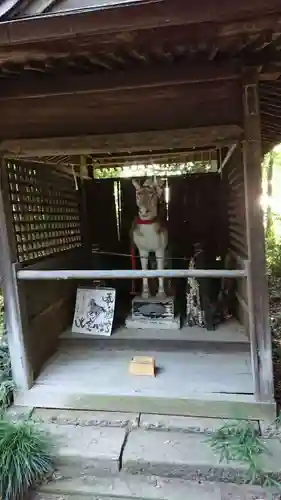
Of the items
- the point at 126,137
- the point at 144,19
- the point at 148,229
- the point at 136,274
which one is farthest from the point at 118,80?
the point at 148,229

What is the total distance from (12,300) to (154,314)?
1.44 meters

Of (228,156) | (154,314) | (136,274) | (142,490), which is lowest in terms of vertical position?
(142,490)

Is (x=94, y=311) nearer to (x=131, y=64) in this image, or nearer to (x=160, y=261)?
(x=160, y=261)

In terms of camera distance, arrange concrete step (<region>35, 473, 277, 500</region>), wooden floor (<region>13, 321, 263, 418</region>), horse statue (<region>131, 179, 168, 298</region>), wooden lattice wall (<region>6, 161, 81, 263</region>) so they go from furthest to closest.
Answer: horse statue (<region>131, 179, 168, 298</region>) < wooden lattice wall (<region>6, 161, 81, 263</region>) < wooden floor (<region>13, 321, 263, 418</region>) < concrete step (<region>35, 473, 277, 500</region>)

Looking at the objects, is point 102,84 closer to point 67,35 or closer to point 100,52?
point 100,52

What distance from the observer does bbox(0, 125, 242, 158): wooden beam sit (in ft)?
8.54

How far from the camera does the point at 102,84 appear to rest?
2.62 metres

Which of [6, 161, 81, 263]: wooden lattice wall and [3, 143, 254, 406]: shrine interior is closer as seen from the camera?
[3, 143, 254, 406]: shrine interior

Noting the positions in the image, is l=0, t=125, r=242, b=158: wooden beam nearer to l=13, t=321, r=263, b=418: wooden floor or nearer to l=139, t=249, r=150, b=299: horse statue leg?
l=139, t=249, r=150, b=299: horse statue leg

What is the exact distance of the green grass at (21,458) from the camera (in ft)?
7.41

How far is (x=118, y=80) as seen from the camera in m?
2.59

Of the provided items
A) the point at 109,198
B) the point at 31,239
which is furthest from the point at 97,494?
the point at 109,198

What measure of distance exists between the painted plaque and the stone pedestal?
0.23m

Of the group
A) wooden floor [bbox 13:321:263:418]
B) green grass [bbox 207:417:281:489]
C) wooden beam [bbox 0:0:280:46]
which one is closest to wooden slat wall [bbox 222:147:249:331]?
wooden floor [bbox 13:321:263:418]
